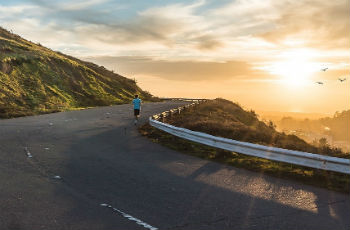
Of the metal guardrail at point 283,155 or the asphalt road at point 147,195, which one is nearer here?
the asphalt road at point 147,195

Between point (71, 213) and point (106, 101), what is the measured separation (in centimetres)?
4044

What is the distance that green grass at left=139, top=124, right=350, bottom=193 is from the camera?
9.05m

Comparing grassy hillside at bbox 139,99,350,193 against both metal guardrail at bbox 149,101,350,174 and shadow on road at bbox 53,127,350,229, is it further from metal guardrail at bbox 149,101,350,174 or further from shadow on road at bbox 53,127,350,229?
shadow on road at bbox 53,127,350,229

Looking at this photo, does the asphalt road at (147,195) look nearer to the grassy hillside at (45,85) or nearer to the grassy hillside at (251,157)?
the grassy hillside at (251,157)

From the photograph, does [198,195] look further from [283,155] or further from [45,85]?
[45,85]

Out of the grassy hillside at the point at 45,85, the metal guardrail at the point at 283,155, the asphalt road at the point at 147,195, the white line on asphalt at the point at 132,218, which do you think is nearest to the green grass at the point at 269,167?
the metal guardrail at the point at 283,155

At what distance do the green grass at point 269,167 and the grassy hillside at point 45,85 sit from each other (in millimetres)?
16739

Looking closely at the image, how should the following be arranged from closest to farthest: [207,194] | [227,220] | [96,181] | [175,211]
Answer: [227,220] → [175,211] → [207,194] → [96,181]

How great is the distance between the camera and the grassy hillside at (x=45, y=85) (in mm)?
34097

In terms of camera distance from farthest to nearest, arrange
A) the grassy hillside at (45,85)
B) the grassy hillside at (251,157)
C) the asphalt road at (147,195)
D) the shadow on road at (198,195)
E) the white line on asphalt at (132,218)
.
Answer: the grassy hillside at (45,85) < the grassy hillside at (251,157) < the shadow on road at (198,195) < the asphalt road at (147,195) < the white line on asphalt at (132,218)

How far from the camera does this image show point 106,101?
46062 mm

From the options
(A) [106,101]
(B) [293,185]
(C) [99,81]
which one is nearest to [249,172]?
(B) [293,185]

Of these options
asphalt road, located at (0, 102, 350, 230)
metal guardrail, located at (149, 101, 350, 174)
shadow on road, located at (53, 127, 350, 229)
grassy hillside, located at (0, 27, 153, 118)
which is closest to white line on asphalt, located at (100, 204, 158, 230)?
asphalt road, located at (0, 102, 350, 230)

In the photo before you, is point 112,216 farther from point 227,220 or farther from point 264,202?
point 264,202
